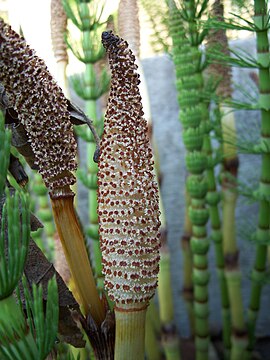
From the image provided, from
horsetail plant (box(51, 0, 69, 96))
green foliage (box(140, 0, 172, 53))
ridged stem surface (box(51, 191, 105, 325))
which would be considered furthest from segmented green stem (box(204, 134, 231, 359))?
ridged stem surface (box(51, 191, 105, 325))

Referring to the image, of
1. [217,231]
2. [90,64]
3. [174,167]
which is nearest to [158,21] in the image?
[90,64]

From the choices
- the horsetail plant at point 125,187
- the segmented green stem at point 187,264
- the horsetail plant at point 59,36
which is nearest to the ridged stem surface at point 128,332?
the horsetail plant at point 125,187

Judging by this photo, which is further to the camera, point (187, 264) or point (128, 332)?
point (187, 264)

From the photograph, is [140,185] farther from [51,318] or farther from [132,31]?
[132,31]

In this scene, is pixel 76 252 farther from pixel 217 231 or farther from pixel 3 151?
pixel 217 231

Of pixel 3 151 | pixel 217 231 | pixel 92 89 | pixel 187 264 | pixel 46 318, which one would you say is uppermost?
pixel 92 89

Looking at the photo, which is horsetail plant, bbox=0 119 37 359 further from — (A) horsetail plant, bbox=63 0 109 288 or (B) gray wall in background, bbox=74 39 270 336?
(B) gray wall in background, bbox=74 39 270 336

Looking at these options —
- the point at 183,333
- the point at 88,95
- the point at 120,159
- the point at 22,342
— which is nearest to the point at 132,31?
the point at 88,95

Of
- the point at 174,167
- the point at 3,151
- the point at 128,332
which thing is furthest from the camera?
the point at 174,167
